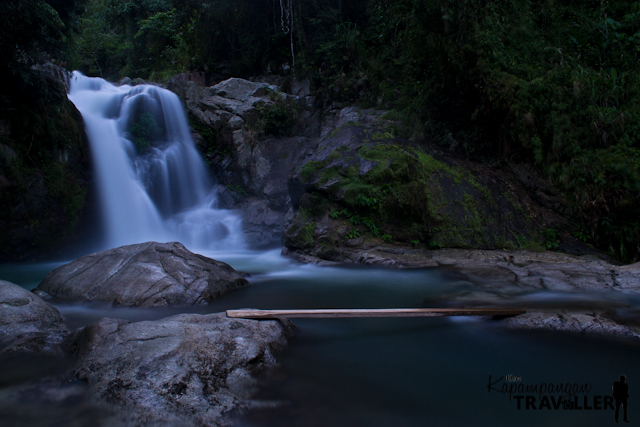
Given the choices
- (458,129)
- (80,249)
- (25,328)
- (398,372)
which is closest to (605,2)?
(458,129)

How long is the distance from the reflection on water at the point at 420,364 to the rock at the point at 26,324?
0.41 meters

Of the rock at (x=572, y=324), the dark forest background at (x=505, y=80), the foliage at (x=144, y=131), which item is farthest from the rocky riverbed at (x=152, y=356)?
the foliage at (x=144, y=131)

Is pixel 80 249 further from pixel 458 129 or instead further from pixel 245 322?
pixel 458 129

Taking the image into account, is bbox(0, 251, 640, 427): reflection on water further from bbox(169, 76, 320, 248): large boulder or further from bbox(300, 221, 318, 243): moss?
bbox(169, 76, 320, 248): large boulder

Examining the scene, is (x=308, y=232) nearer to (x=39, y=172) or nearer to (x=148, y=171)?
(x=148, y=171)

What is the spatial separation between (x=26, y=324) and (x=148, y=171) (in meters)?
8.93

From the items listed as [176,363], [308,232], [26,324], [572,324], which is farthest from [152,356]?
[308,232]

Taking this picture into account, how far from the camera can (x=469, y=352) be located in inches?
128

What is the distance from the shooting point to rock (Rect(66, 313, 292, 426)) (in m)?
2.27

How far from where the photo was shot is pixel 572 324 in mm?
3494

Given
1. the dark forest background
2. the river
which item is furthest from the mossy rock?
the river

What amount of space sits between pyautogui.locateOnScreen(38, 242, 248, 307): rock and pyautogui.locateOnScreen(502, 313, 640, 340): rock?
3827mm

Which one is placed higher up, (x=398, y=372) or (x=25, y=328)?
(x=25, y=328)

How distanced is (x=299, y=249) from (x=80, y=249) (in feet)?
21.0
